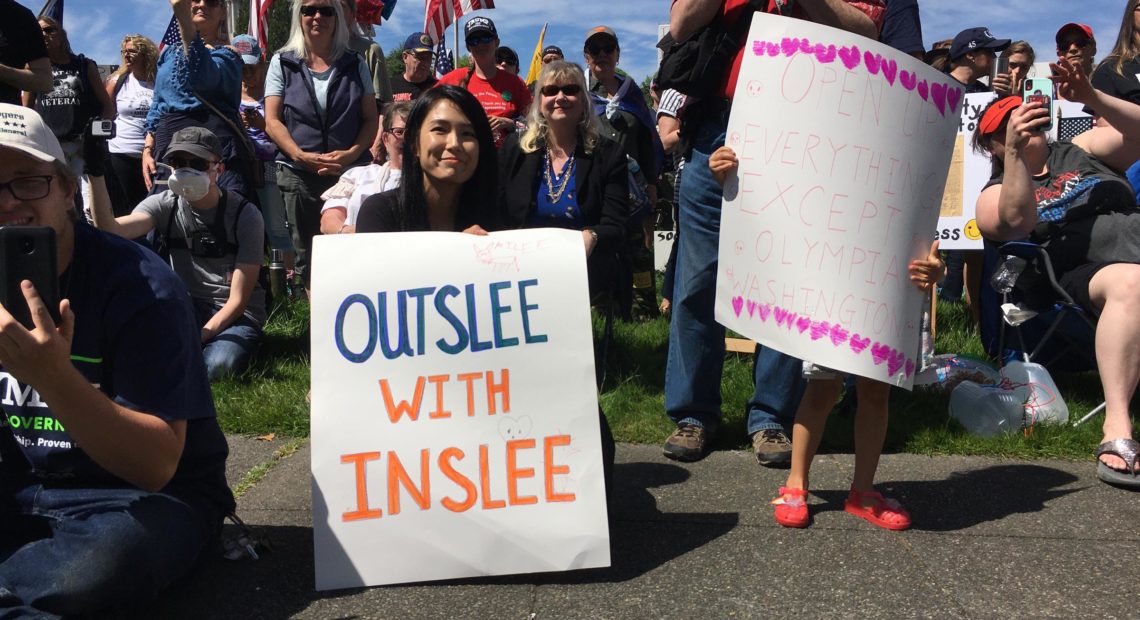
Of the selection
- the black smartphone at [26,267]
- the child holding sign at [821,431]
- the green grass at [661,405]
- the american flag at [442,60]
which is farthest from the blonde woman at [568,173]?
the american flag at [442,60]

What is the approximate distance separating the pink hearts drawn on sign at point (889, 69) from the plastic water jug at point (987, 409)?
75.5 inches

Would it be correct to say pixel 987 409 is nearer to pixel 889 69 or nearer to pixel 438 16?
pixel 889 69

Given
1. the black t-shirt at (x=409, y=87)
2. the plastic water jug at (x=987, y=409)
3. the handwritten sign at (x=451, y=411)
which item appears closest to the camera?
the handwritten sign at (x=451, y=411)

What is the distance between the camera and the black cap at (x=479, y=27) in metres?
6.58

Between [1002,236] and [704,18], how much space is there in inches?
60.7

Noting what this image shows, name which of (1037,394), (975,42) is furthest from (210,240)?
(975,42)

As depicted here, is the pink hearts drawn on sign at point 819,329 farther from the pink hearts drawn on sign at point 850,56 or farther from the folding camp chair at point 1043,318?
the folding camp chair at point 1043,318

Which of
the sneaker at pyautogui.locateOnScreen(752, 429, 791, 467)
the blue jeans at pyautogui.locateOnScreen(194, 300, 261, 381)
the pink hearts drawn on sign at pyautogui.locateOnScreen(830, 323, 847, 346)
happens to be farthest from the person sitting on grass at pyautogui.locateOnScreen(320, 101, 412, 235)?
the pink hearts drawn on sign at pyautogui.locateOnScreen(830, 323, 847, 346)

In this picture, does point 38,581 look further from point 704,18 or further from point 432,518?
point 704,18

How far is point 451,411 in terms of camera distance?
268 centimetres

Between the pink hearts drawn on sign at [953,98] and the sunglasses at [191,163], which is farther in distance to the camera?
the sunglasses at [191,163]

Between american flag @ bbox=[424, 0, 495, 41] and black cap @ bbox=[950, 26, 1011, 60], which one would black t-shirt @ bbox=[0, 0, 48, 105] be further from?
american flag @ bbox=[424, 0, 495, 41]

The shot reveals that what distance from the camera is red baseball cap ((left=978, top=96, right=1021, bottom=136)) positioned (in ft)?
11.6

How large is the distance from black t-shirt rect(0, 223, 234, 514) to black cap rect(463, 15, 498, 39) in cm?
455
